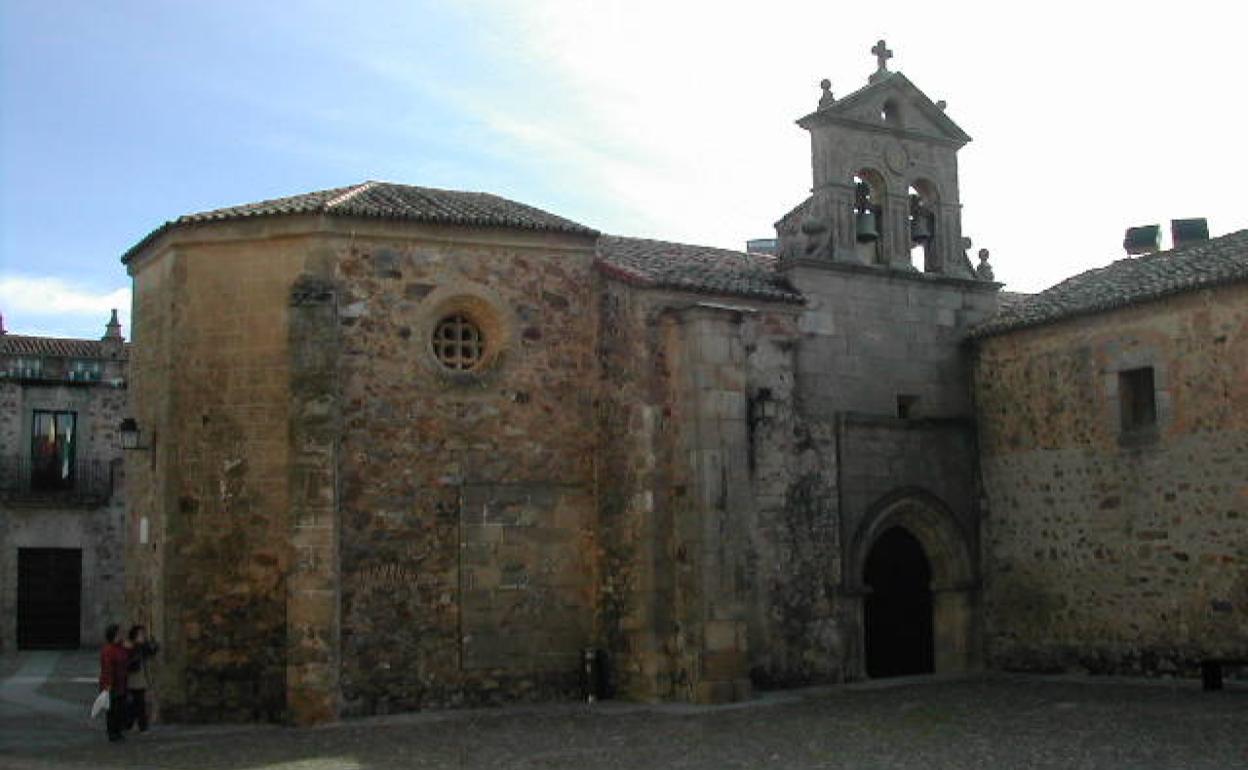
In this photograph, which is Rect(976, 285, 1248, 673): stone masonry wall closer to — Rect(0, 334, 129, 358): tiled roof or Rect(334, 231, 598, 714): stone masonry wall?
Rect(334, 231, 598, 714): stone masonry wall

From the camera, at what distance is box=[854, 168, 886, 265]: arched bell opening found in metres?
17.0

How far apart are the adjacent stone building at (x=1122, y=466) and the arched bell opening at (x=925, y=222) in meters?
1.30

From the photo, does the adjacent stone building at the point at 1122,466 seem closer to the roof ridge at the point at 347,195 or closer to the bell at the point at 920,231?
the bell at the point at 920,231

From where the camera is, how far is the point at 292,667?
42.4ft

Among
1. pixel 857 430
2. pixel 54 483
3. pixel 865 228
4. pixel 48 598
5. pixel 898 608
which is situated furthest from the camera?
pixel 54 483

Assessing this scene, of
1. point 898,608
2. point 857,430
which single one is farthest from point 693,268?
point 898,608

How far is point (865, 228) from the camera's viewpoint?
1692 cm

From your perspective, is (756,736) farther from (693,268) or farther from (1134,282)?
(1134,282)

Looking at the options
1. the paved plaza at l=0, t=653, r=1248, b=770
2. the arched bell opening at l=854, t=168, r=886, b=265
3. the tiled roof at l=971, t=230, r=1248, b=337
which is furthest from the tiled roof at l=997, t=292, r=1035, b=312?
the paved plaza at l=0, t=653, r=1248, b=770

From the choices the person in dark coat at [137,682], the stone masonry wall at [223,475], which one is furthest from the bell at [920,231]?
the person in dark coat at [137,682]

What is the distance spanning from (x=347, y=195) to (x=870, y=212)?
7079mm

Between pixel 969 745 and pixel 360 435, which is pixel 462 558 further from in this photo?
pixel 969 745

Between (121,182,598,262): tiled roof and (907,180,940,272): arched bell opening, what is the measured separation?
509 centimetres

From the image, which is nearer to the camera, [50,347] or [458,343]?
[458,343]
